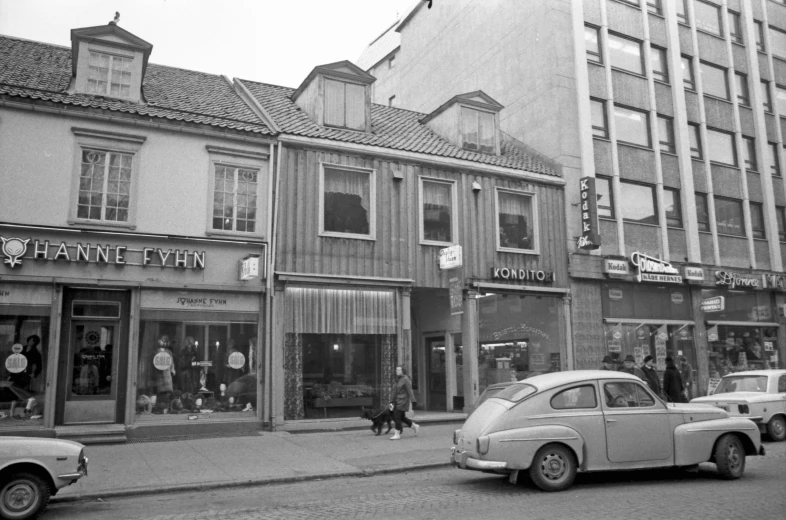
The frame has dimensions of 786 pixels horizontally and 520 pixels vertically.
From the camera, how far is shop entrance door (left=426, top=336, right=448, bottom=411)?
1917 centimetres

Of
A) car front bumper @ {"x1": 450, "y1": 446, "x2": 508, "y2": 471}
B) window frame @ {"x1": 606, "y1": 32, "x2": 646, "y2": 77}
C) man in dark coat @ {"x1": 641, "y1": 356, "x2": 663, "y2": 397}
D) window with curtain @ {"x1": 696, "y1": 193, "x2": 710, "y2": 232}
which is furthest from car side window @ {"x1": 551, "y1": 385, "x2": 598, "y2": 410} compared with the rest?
window frame @ {"x1": 606, "y1": 32, "x2": 646, "y2": 77}

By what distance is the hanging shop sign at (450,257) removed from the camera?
16984 millimetres

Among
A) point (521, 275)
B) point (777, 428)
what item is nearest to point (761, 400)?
point (777, 428)

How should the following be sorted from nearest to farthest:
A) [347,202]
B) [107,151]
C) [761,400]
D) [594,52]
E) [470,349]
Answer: [761,400], [107,151], [347,202], [470,349], [594,52]

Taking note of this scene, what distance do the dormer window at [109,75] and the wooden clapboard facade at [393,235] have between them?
3300 millimetres

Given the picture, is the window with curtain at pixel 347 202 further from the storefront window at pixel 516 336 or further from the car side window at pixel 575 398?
the car side window at pixel 575 398

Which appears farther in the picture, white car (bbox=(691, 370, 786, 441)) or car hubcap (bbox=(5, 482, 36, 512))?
white car (bbox=(691, 370, 786, 441))

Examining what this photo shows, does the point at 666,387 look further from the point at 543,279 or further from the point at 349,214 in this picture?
the point at 349,214

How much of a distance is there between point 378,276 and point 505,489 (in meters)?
8.48

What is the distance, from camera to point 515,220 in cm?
1917

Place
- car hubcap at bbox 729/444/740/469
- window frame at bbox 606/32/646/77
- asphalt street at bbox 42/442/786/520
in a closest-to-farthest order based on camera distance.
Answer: asphalt street at bbox 42/442/786/520 → car hubcap at bbox 729/444/740/469 → window frame at bbox 606/32/646/77

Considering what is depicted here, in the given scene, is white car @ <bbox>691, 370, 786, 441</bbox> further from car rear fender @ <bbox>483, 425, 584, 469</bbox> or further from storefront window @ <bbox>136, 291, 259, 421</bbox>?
storefront window @ <bbox>136, 291, 259, 421</bbox>

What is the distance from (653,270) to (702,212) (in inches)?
164

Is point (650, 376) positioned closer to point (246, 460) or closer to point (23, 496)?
point (246, 460)
